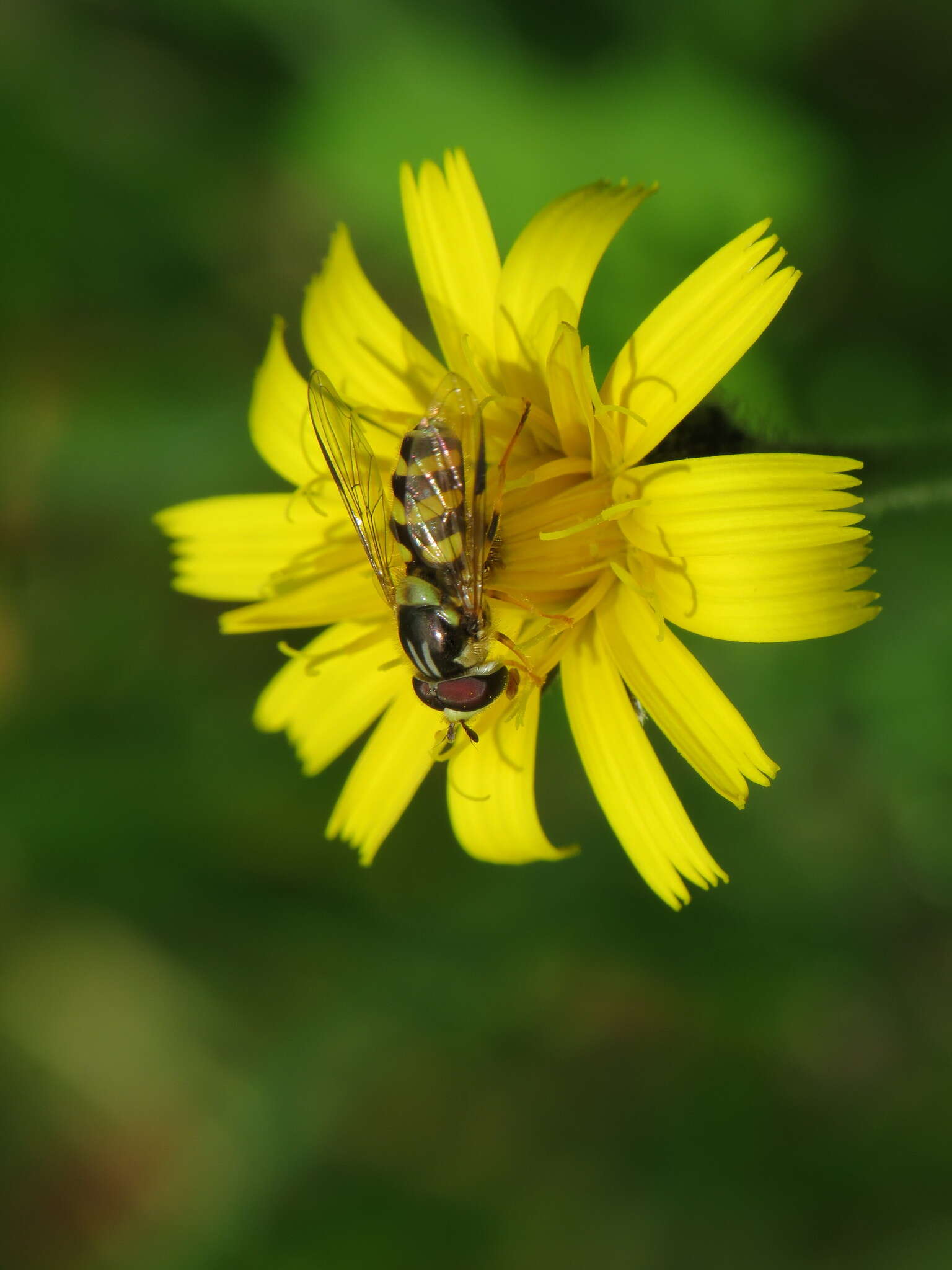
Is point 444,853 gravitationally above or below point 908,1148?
above

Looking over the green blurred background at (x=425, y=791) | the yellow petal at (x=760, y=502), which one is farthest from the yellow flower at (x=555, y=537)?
the green blurred background at (x=425, y=791)

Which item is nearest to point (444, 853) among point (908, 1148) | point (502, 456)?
point (908, 1148)

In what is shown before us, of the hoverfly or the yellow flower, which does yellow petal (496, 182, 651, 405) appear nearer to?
the yellow flower

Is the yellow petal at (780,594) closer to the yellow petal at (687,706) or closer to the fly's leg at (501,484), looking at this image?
the yellow petal at (687,706)

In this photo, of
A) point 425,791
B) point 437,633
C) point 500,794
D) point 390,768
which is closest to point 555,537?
point 437,633

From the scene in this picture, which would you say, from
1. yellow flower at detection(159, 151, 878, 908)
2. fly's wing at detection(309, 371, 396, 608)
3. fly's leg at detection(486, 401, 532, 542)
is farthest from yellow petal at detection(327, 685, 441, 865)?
fly's leg at detection(486, 401, 532, 542)

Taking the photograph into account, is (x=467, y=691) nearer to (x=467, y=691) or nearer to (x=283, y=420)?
(x=467, y=691)

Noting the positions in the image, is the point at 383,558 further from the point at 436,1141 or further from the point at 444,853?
the point at 436,1141
